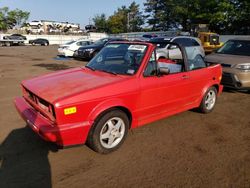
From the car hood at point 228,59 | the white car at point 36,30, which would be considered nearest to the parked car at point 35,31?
the white car at point 36,30

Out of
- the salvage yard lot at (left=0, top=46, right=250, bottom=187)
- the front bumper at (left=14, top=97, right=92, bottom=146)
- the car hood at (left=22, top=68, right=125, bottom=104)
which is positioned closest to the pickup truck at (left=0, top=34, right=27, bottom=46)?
the salvage yard lot at (left=0, top=46, right=250, bottom=187)

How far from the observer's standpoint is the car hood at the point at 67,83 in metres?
3.67

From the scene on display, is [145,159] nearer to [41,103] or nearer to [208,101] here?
[41,103]

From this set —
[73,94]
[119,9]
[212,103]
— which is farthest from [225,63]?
[119,9]

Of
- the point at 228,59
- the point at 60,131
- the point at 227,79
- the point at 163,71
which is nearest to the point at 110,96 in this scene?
the point at 60,131

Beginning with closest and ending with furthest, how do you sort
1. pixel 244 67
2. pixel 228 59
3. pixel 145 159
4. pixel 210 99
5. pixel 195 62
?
pixel 145 159 → pixel 195 62 → pixel 210 99 → pixel 244 67 → pixel 228 59

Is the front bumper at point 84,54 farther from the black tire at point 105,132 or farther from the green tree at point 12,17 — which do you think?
the green tree at point 12,17

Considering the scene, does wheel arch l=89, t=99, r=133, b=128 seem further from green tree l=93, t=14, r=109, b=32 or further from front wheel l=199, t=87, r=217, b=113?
green tree l=93, t=14, r=109, b=32

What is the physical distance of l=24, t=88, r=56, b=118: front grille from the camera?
3.53 meters

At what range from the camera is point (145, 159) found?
3.86 meters

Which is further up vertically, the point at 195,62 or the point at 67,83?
the point at 195,62

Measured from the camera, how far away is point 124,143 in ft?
14.3

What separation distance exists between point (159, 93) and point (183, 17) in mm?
56026

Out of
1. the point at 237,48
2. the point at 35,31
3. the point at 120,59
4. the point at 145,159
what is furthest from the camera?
the point at 35,31
